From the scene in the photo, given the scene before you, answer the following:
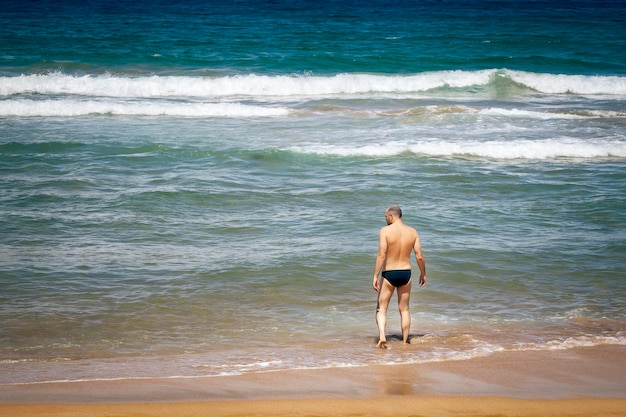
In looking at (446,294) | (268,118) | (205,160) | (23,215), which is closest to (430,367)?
(446,294)

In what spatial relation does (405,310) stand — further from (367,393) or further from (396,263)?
(367,393)

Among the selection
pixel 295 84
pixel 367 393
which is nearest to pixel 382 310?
pixel 367 393

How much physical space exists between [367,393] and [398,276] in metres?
1.64

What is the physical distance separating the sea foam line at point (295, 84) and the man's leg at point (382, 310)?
18018 mm

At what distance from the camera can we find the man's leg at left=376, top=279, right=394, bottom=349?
294 inches

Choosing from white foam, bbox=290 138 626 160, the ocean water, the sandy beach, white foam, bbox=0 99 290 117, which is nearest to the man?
the ocean water

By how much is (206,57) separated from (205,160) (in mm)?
16522

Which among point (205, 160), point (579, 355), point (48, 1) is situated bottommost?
point (579, 355)

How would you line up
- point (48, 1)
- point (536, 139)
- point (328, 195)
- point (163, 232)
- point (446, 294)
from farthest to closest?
point (48, 1) < point (536, 139) < point (328, 195) < point (163, 232) < point (446, 294)

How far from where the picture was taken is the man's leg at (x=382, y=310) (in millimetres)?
7473

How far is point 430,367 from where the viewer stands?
695 centimetres

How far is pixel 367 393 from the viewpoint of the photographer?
6277mm

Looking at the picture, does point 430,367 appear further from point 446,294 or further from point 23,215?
point 23,215

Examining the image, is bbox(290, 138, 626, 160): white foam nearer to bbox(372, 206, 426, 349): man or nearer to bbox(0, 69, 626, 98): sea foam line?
bbox(372, 206, 426, 349): man
